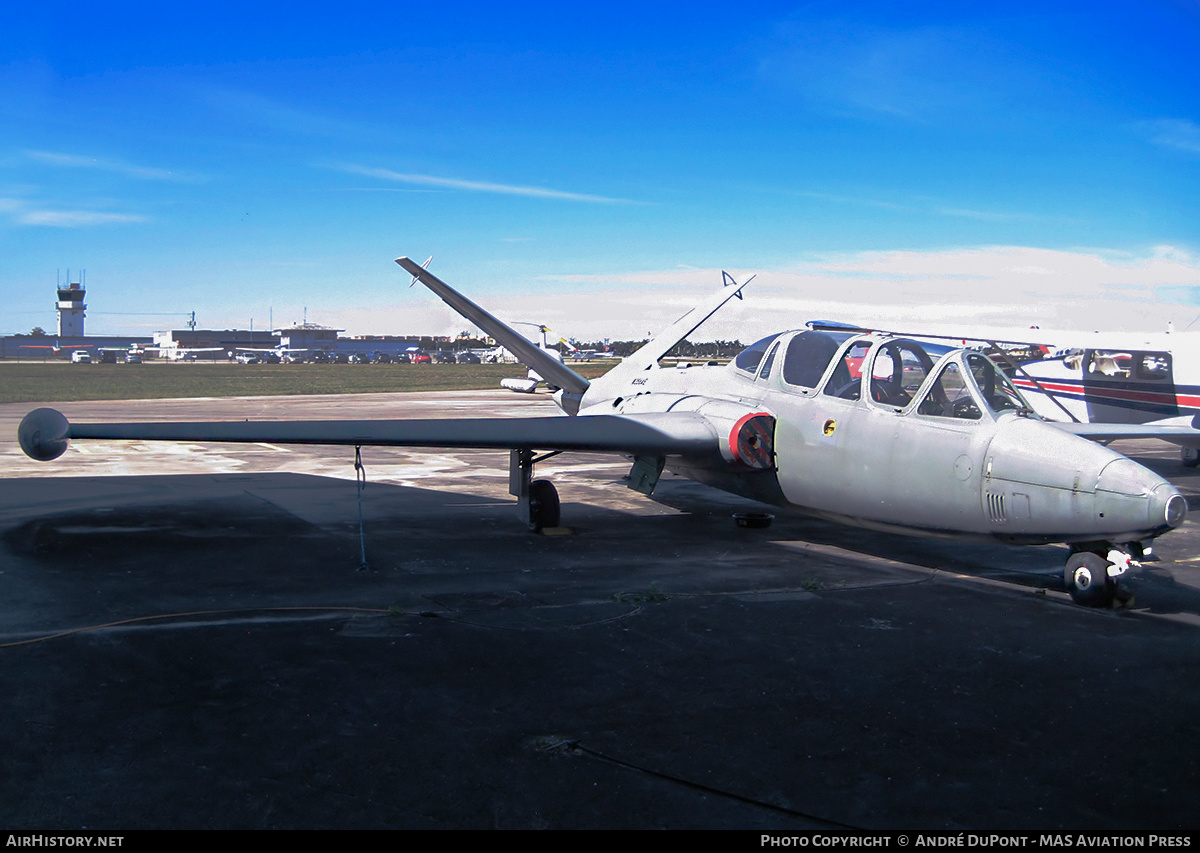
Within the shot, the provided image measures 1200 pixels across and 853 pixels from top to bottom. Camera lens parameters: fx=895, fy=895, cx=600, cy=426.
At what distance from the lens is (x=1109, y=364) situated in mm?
20391

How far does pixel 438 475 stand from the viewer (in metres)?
17.6

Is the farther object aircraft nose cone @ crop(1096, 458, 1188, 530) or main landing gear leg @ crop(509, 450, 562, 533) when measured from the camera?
main landing gear leg @ crop(509, 450, 562, 533)

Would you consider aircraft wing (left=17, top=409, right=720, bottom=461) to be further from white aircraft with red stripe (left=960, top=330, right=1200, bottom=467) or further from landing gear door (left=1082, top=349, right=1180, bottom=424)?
landing gear door (left=1082, top=349, right=1180, bottom=424)

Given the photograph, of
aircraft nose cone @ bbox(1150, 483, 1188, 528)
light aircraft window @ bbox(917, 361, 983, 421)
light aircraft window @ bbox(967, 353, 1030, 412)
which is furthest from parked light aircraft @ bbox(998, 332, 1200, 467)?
aircraft nose cone @ bbox(1150, 483, 1188, 528)

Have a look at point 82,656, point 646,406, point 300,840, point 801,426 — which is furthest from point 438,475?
point 300,840

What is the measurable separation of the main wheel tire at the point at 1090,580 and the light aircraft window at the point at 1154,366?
13215 millimetres

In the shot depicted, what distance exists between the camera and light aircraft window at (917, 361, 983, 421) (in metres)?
8.52

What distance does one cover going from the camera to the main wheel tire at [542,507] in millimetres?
11812

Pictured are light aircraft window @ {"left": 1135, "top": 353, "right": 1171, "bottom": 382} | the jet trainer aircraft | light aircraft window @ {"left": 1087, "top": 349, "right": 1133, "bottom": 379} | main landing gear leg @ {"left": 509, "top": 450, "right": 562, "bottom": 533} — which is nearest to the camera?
the jet trainer aircraft

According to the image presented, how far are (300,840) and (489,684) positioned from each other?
6.99 feet

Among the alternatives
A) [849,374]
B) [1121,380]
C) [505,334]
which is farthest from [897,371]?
[1121,380]

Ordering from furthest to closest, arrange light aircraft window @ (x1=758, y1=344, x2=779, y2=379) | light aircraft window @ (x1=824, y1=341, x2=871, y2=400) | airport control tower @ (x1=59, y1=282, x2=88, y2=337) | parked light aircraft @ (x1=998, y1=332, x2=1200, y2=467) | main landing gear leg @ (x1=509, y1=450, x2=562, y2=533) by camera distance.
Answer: airport control tower @ (x1=59, y1=282, x2=88, y2=337)
parked light aircraft @ (x1=998, y1=332, x2=1200, y2=467)
main landing gear leg @ (x1=509, y1=450, x2=562, y2=533)
light aircraft window @ (x1=758, y1=344, x2=779, y2=379)
light aircraft window @ (x1=824, y1=341, x2=871, y2=400)

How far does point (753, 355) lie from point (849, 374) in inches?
78.7

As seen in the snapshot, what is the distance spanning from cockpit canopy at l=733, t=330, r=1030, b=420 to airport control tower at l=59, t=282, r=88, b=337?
7718 inches
